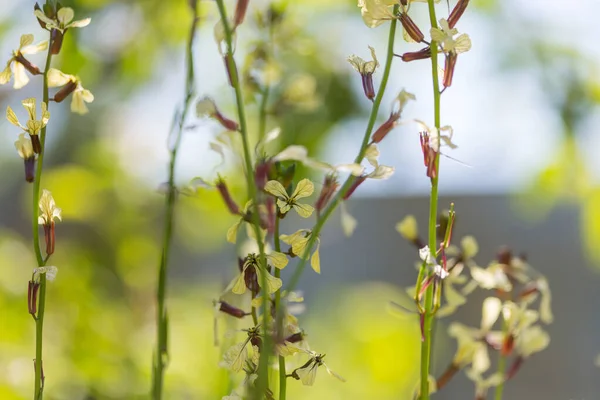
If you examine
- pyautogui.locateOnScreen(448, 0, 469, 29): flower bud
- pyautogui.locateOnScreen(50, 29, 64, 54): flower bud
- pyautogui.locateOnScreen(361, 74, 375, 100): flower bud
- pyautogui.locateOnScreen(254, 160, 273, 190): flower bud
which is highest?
pyautogui.locateOnScreen(448, 0, 469, 29): flower bud

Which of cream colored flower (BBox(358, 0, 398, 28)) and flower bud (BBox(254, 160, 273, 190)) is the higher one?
cream colored flower (BBox(358, 0, 398, 28))

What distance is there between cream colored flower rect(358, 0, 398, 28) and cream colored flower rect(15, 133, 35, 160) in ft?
0.51

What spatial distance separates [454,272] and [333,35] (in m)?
0.68

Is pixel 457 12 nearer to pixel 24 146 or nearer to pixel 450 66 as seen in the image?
pixel 450 66

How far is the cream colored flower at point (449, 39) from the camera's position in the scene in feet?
0.85

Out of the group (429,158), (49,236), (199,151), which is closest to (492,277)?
(429,158)

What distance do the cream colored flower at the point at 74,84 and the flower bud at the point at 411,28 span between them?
14cm

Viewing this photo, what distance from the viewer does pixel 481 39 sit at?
935 millimetres

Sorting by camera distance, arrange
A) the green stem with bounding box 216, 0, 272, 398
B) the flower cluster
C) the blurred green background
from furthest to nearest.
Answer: the blurred green background, the flower cluster, the green stem with bounding box 216, 0, 272, 398

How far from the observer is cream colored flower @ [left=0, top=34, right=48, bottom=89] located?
0.93ft

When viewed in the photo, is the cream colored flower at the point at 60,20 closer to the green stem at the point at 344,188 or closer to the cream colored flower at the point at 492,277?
the green stem at the point at 344,188

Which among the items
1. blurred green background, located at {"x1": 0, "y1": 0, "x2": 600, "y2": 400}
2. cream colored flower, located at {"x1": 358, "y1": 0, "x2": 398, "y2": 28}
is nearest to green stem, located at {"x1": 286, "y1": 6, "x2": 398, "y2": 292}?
cream colored flower, located at {"x1": 358, "y1": 0, "x2": 398, "y2": 28}

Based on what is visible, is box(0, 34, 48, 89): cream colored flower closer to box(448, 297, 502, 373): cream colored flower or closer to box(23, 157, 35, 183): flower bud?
box(23, 157, 35, 183): flower bud

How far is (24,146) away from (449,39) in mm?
188
